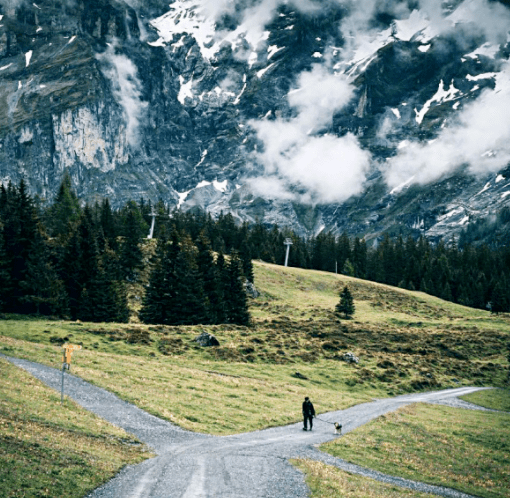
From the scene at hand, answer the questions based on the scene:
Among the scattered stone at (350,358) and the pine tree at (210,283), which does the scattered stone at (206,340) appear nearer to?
the pine tree at (210,283)

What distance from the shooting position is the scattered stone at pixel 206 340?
181 ft

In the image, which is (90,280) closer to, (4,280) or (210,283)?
(4,280)

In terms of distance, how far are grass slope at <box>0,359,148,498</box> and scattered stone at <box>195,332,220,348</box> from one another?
26355 millimetres

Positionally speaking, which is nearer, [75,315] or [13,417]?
[13,417]

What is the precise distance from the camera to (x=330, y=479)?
20.0 m

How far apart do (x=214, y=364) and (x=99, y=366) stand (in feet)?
42.3

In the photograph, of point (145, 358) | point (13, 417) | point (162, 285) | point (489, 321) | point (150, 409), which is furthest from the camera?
point (489, 321)

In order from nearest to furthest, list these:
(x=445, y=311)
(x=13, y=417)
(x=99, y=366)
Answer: (x=13, y=417) < (x=99, y=366) < (x=445, y=311)

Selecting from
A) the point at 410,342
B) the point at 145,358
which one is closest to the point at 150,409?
the point at 145,358

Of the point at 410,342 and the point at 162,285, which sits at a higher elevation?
the point at 162,285

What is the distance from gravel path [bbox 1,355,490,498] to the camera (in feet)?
57.4

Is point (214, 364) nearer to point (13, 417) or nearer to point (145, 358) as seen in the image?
point (145, 358)

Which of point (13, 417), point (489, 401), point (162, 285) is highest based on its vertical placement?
point (162, 285)

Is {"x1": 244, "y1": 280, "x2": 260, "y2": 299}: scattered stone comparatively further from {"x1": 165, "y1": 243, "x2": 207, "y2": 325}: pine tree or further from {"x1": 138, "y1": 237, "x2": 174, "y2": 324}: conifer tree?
{"x1": 138, "y1": 237, "x2": 174, "y2": 324}: conifer tree
